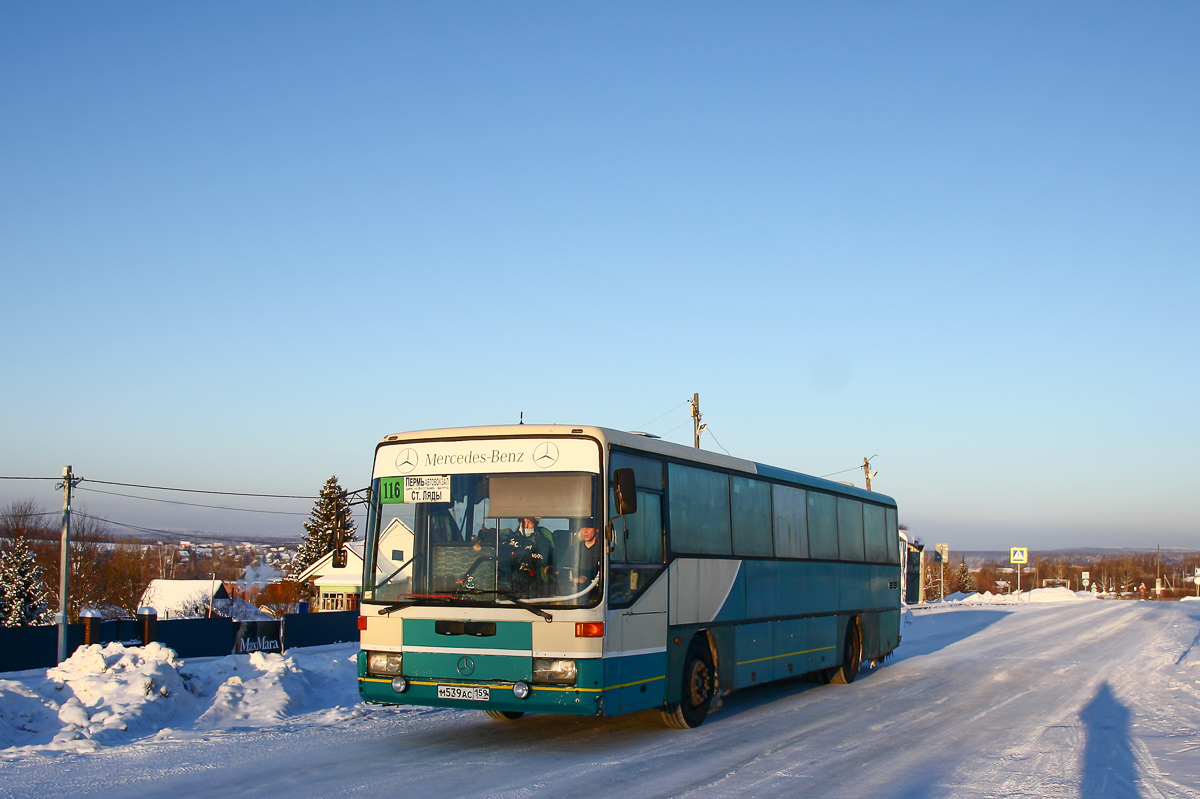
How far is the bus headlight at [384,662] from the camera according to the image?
10594 millimetres

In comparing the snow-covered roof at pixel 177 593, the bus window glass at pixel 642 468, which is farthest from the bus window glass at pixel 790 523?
the snow-covered roof at pixel 177 593

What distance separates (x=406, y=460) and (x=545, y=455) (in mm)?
1579

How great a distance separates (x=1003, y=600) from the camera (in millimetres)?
65562

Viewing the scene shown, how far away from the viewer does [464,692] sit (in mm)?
10219

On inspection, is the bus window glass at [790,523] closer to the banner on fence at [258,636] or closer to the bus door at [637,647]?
the bus door at [637,647]

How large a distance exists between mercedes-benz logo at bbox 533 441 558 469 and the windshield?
0.12 meters

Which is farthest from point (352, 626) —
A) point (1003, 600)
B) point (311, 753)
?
point (1003, 600)

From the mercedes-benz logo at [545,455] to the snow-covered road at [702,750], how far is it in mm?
2773

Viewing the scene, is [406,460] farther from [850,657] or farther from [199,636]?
[199,636]

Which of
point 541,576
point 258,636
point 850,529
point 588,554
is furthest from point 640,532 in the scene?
point 258,636

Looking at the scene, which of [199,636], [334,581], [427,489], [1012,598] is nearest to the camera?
[427,489]

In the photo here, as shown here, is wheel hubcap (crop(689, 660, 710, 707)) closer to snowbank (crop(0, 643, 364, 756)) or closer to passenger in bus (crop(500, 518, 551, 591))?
passenger in bus (crop(500, 518, 551, 591))

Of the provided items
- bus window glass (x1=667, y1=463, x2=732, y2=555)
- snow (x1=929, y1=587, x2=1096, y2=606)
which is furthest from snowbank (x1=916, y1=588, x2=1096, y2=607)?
bus window glass (x1=667, y1=463, x2=732, y2=555)

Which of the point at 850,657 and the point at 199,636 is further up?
the point at 850,657
